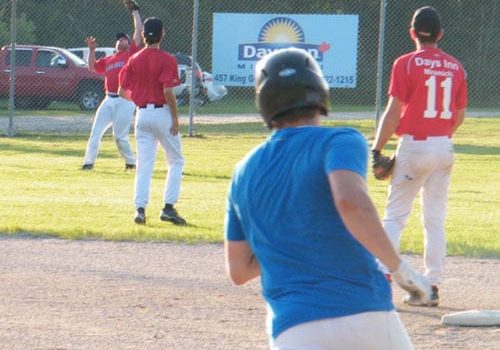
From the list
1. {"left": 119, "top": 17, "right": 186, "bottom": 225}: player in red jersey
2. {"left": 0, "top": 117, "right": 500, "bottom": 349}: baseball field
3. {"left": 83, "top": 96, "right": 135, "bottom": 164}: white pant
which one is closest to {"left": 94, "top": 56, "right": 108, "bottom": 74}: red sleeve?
{"left": 83, "top": 96, "right": 135, "bottom": 164}: white pant

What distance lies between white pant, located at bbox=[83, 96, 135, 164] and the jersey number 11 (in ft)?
32.2

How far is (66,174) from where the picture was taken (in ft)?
56.8

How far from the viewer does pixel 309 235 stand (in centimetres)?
372

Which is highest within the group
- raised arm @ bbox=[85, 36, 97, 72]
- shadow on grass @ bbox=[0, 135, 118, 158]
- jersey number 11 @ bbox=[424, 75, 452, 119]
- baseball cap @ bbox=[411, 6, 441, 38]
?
baseball cap @ bbox=[411, 6, 441, 38]

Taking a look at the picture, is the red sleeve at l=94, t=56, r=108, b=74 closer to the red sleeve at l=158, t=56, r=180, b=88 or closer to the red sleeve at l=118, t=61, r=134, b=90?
the red sleeve at l=118, t=61, r=134, b=90

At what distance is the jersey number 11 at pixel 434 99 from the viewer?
27.0 ft

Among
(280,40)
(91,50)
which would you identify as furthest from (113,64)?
(280,40)

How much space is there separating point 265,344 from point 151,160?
534cm

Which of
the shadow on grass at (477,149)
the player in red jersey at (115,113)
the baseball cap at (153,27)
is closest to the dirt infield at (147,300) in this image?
the baseball cap at (153,27)

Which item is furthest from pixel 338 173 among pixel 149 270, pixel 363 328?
pixel 149 270

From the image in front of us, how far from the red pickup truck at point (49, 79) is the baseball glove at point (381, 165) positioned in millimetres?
24363

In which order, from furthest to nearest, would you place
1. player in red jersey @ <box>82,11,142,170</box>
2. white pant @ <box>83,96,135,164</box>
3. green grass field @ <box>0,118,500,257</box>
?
white pant @ <box>83,96,135,164</box>, player in red jersey @ <box>82,11,142,170</box>, green grass field @ <box>0,118,500,257</box>

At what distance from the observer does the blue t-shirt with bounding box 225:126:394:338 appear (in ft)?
12.1

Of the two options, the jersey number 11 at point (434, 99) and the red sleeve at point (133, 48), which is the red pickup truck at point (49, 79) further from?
the jersey number 11 at point (434, 99)
